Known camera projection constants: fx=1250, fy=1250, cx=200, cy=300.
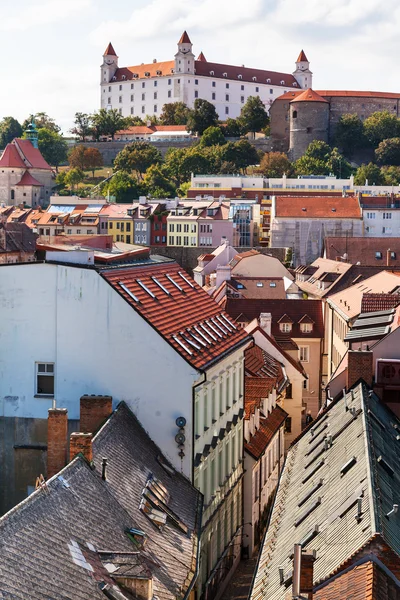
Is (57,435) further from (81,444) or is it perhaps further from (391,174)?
(391,174)

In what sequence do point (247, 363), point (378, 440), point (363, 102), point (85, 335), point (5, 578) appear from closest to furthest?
point (5, 578) < point (378, 440) < point (85, 335) < point (247, 363) < point (363, 102)

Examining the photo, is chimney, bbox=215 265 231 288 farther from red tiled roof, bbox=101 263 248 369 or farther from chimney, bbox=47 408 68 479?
chimney, bbox=47 408 68 479

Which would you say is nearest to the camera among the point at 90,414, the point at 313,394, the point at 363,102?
the point at 90,414

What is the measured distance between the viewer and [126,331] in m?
27.8

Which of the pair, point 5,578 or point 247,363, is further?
point 247,363

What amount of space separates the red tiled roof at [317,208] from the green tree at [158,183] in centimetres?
3901

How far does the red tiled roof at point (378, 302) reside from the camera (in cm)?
4776

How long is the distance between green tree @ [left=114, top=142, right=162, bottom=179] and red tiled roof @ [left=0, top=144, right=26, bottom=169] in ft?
45.4

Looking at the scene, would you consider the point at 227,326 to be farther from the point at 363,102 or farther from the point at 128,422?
the point at 363,102

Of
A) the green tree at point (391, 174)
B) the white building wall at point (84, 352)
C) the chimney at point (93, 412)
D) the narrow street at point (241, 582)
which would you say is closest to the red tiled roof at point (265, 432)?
the narrow street at point (241, 582)

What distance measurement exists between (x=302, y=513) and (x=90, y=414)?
592 centimetres

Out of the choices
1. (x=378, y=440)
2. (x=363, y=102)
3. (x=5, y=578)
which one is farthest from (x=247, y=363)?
(x=363, y=102)

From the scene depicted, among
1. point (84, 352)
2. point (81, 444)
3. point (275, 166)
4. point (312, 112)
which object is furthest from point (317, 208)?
point (81, 444)

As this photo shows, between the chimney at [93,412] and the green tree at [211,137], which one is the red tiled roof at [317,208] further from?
the chimney at [93,412]
